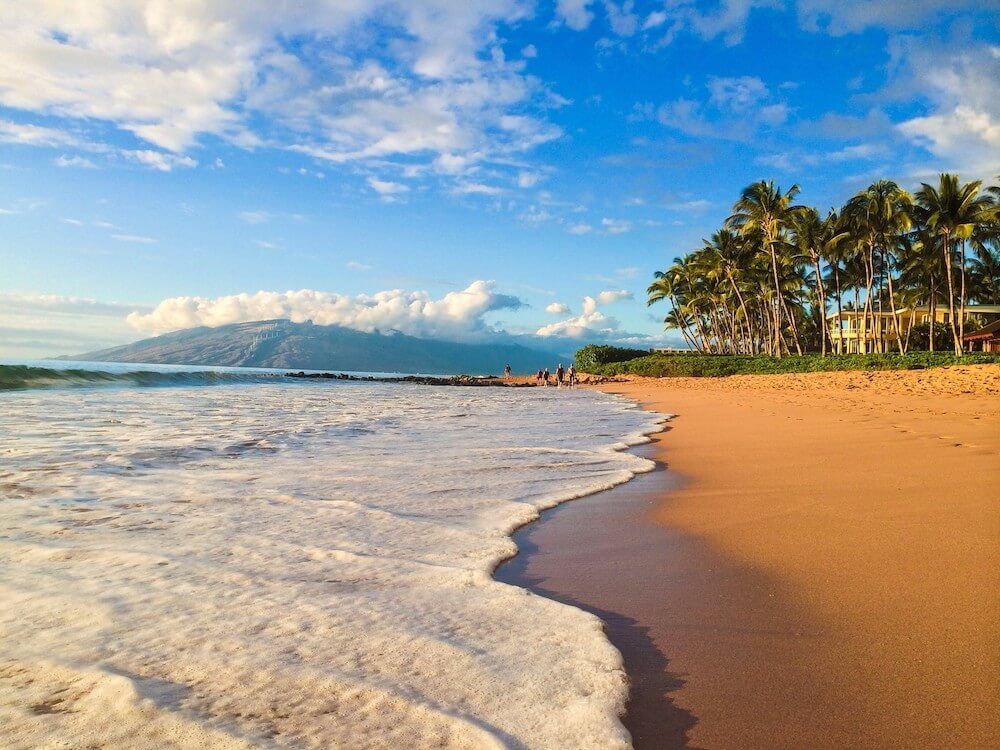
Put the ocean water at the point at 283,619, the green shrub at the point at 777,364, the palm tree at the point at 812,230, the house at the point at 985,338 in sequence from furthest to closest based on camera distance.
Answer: the palm tree at the point at 812,230 → the house at the point at 985,338 → the green shrub at the point at 777,364 → the ocean water at the point at 283,619

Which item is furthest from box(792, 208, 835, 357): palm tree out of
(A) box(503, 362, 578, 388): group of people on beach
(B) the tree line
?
(A) box(503, 362, 578, 388): group of people on beach

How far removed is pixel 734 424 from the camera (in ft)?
38.7

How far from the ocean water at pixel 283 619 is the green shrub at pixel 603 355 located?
53650 millimetres

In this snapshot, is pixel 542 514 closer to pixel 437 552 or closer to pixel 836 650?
pixel 437 552

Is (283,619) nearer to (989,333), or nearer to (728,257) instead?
(989,333)

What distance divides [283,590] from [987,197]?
1919 inches

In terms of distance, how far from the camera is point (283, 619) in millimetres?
2648

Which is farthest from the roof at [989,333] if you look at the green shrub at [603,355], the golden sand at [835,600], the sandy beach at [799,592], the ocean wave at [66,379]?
the ocean wave at [66,379]

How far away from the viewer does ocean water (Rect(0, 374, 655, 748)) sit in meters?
1.90

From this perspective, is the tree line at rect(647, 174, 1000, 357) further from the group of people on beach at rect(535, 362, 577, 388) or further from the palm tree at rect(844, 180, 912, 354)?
the group of people on beach at rect(535, 362, 577, 388)

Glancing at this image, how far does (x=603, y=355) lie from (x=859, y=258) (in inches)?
884

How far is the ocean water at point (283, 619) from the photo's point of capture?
1.90m

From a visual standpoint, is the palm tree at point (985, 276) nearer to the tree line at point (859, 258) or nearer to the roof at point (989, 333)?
the tree line at point (859, 258)

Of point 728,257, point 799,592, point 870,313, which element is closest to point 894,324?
point 870,313
